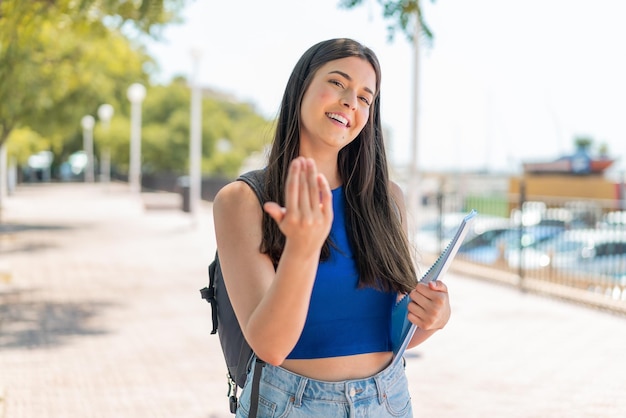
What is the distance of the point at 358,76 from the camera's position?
2070 millimetres

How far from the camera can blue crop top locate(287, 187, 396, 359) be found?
77.9 inches

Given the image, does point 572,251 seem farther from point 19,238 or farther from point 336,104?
point 19,238

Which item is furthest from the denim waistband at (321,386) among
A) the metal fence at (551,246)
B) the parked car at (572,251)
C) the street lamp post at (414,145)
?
the parked car at (572,251)

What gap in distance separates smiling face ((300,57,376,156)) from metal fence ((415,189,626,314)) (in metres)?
7.85

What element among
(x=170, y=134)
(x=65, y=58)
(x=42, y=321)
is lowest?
(x=42, y=321)

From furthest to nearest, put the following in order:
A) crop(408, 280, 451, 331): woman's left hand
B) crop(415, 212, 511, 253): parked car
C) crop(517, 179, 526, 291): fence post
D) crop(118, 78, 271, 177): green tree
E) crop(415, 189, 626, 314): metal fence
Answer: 1. crop(118, 78, 271, 177): green tree
2. crop(415, 212, 511, 253): parked car
3. crop(517, 179, 526, 291): fence post
4. crop(415, 189, 626, 314): metal fence
5. crop(408, 280, 451, 331): woman's left hand

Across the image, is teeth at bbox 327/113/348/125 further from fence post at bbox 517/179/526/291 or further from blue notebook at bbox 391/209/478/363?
fence post at bbox 517/179/526/291

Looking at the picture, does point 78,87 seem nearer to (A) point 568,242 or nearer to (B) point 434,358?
(A) point 568,242

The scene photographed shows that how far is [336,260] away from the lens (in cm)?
202

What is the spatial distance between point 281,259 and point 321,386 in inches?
18.4

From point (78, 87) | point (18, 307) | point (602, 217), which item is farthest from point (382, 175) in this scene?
point (78, 87)

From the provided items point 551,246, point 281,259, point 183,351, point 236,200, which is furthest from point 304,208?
point 551,246

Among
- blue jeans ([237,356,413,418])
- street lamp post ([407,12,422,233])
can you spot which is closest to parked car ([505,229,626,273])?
street lamp post ([407,12,422,233])

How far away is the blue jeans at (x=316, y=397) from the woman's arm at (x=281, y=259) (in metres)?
0.23
